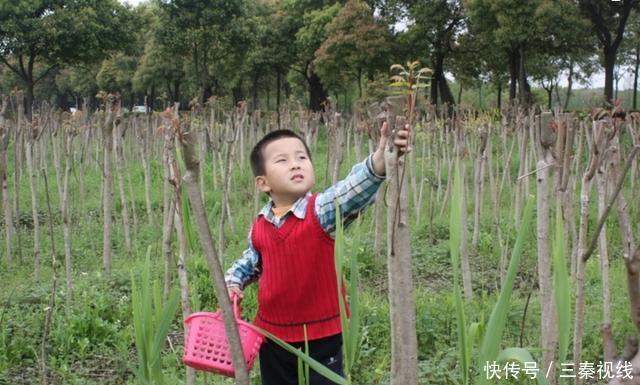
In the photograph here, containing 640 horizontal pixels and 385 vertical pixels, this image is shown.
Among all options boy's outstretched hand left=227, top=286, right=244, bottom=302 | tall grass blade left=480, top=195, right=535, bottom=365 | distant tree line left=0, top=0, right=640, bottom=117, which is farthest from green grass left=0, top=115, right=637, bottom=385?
distant tree line left=0, top=0, right=640, bottom=117

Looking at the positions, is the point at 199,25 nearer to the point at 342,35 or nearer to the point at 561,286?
the point at 342,35

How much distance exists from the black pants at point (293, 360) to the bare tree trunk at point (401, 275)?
69 centimetres

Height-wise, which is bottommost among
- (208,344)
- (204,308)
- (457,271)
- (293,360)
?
(204,308)

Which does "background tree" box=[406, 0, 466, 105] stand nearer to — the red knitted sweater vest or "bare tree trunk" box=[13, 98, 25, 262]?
"bare tree trunk" box=[13, 98, 25, 262]

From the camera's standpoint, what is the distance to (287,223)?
64.1 inches

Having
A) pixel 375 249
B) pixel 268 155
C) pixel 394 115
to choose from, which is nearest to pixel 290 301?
pixel 268 155

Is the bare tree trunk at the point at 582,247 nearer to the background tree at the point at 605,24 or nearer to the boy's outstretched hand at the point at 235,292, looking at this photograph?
the boy's outstretched hand at the point at 235,292

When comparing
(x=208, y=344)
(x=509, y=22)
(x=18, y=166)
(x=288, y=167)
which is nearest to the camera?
(x=208, y=344)

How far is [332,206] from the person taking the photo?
156 cm

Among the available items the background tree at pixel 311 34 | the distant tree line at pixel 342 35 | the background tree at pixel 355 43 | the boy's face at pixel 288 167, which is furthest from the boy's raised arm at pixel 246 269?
the background tree at pixel 311 34

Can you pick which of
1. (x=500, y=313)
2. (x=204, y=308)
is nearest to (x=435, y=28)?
(x=204, y=308)

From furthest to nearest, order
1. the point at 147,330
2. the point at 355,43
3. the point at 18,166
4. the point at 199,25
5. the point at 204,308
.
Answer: the point at 199,25 < the point at 355,43 < the point at 18,166 < the point at 204,308 < the point at 147,330

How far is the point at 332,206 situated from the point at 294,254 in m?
0.15

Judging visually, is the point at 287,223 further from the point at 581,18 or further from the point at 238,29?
the point at 238,29
